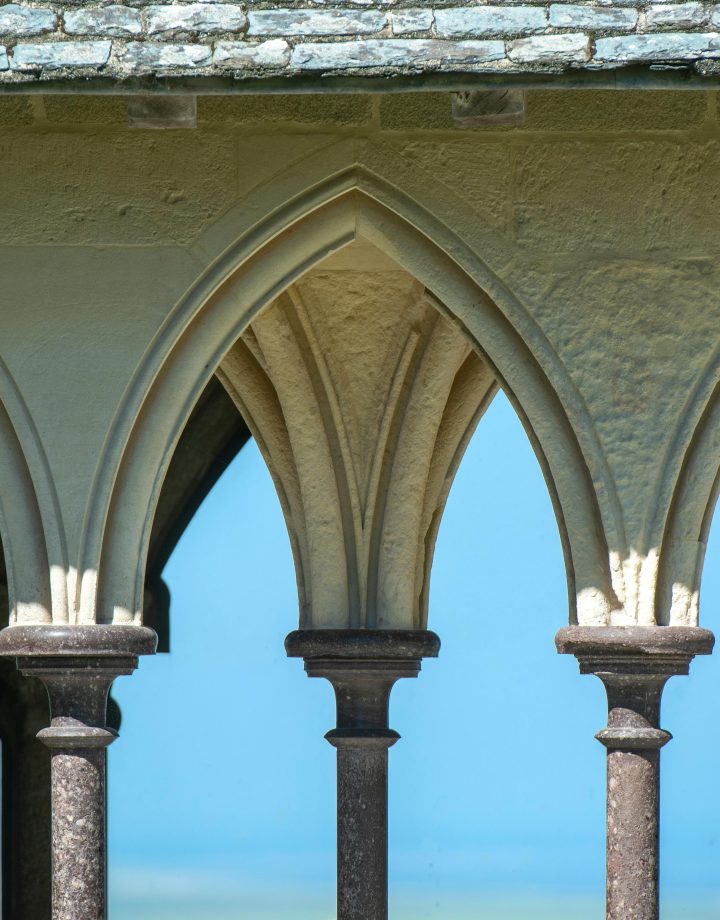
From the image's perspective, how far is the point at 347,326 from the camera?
9539mm

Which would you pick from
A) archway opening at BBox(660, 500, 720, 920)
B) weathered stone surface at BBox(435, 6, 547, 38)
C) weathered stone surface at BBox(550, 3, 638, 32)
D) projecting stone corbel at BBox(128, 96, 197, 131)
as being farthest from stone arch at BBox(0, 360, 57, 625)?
archway opening at BBox(660, 500, 720, 920)

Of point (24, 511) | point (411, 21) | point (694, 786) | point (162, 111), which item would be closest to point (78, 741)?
point (24, 511)

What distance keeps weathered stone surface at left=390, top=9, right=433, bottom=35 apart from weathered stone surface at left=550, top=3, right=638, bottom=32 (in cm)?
38

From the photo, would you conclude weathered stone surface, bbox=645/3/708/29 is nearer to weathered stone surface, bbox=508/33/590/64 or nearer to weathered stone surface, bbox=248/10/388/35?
weathered stone surface, bbox=508/33/590/64

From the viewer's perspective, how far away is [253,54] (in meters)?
6.73

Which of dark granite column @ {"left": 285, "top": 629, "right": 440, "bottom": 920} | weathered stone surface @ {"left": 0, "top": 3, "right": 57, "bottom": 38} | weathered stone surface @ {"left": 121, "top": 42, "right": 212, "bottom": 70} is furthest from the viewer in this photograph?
dark granite column @ {"left": 285, "top": 629, "right": 440, "bottom": 920}

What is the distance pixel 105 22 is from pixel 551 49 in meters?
1.37

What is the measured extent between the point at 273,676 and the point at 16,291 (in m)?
5.25

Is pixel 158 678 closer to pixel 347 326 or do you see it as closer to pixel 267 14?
pixel 347 326

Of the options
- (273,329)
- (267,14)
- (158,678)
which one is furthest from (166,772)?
(267,14)

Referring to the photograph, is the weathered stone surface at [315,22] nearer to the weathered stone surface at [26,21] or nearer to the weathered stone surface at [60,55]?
the weathered stone surface at [60,55]

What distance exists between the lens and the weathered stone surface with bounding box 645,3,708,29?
22.2 feet

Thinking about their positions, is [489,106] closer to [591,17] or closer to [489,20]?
[489,20]

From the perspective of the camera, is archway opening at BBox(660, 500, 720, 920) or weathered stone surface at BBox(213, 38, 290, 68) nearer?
weathered stone surface at BBox(213, 38, 290, 68)
